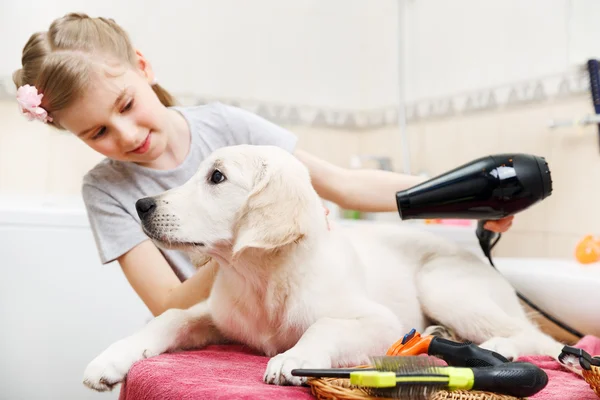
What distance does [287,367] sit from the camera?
0.79 metres

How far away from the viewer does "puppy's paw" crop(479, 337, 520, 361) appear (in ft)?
3.43

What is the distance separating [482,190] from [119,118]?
69cm

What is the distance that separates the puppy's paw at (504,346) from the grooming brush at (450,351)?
0.75 ft

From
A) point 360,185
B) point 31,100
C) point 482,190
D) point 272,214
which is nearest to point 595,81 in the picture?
point 360,185

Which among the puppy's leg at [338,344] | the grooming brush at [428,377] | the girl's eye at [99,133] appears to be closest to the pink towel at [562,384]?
the grooming brush at [428,377]

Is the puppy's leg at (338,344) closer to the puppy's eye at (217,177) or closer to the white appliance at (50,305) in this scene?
the puppy's eye at (217,177)

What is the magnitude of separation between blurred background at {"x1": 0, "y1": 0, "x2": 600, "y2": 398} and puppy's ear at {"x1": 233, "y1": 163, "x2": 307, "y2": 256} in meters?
1.09

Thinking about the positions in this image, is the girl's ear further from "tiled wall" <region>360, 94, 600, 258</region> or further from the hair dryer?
"tiled wall" <region>360, 94, 600, 258</region>

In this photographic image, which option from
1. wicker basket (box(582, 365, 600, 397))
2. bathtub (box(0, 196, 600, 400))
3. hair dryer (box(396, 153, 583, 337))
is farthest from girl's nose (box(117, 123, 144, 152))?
wicker basket (box(582, 365, 600, 397))

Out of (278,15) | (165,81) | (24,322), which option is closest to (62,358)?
(24,322)

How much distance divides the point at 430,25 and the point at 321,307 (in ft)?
6.42

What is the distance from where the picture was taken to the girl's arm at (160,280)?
118 cm

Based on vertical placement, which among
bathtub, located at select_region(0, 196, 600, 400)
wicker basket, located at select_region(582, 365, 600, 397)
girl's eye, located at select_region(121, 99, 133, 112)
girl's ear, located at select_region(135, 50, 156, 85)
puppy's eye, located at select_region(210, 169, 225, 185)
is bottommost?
bathtub, located at select_region(0, 196, 600, 400)

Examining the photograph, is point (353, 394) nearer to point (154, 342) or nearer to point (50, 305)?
point (154, 342)
